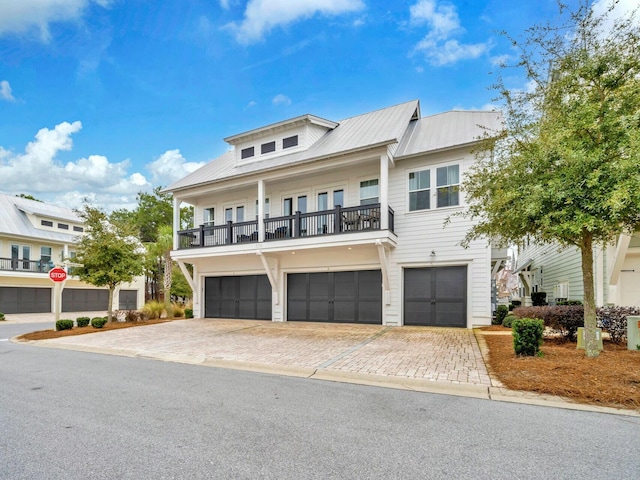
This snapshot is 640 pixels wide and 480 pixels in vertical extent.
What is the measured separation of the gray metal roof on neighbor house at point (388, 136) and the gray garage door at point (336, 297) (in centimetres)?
510

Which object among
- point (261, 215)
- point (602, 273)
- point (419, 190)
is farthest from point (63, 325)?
point (602, 273)

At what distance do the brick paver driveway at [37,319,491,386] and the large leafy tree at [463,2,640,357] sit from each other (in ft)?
10.1

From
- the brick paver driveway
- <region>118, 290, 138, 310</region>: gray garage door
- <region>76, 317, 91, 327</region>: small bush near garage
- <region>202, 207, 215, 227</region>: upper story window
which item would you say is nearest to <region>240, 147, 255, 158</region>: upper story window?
<region>202, 207, 215, 227</region>: upper story window

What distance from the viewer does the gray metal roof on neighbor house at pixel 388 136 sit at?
13.4 metres

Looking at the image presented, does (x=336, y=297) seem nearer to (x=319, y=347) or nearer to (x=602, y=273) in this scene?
(x=319, y=347)

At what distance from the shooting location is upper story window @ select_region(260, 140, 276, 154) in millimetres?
16822

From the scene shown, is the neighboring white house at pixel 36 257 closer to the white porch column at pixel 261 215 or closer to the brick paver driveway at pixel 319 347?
the brick paver driveway at pixel 319 347

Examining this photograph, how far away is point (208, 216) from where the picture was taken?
18531 mm

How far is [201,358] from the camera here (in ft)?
27.6

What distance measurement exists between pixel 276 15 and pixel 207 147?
12407 mm

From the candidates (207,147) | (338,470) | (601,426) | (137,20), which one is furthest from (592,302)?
(207,147)

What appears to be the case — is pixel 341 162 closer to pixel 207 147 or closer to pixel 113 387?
pixel 113 387

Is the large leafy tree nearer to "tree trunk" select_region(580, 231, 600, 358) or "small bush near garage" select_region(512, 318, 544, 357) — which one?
"tree trunk" select_region(580, 231, 600, 358)

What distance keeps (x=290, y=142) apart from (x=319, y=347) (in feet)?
34.1
